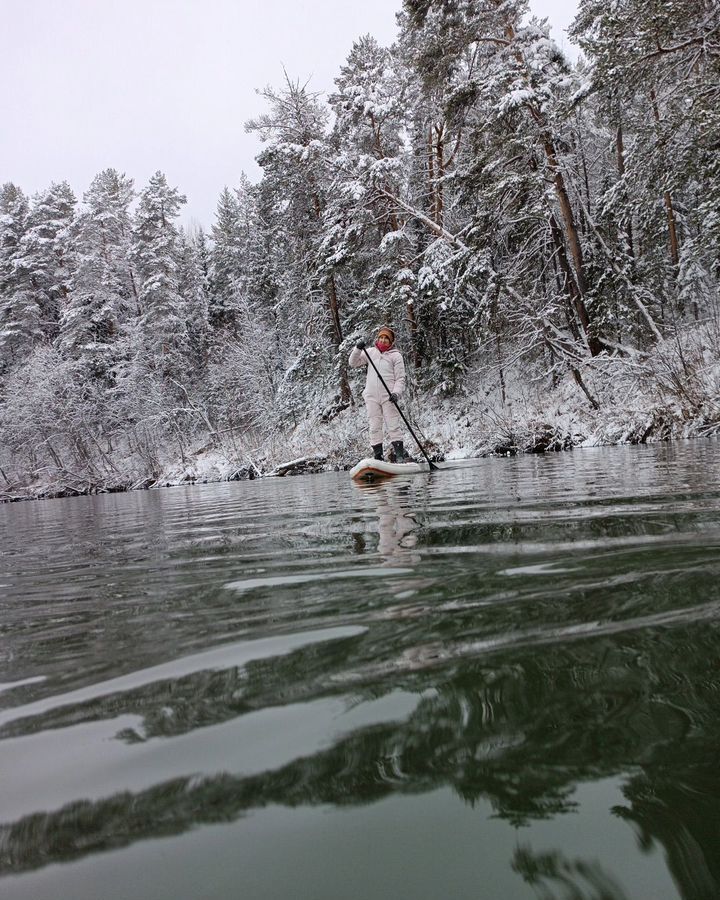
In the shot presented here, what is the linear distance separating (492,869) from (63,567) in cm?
284

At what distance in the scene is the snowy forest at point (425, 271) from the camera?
12.2m

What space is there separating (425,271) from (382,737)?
16.6m

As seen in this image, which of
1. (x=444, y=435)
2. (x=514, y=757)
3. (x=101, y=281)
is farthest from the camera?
(x=101, y=281)

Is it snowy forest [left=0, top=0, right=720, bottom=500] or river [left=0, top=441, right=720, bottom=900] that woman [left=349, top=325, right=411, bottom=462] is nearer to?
snowy forest [left=0, top=0, right=720, bottom=500]

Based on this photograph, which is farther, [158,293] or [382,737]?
[158,293]

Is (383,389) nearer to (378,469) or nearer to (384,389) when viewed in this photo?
(384,389)

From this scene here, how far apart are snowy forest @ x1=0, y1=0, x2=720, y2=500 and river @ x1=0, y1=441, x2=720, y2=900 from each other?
9965mm

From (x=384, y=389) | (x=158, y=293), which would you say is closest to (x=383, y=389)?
(x=384, y=389)

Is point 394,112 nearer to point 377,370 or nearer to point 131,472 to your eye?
point 377,370

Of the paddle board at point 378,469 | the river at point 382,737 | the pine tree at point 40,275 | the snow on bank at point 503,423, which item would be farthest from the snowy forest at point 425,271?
the river at point 382,737

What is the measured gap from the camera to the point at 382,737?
76cm

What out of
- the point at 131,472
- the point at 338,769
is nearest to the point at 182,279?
the point at 131,472

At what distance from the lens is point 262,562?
2.32 metres

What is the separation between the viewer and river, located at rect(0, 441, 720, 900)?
0.54 m
